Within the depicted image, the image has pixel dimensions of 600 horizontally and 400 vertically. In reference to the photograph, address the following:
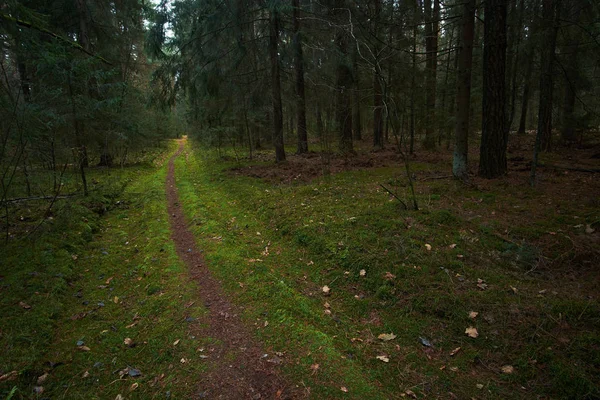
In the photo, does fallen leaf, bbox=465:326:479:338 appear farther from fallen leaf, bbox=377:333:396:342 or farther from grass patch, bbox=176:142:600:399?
fallen leaf, bbox=377:333:396:342

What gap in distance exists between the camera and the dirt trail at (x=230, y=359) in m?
2.96

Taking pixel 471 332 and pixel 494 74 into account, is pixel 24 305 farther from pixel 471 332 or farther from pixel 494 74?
pixel 494 74

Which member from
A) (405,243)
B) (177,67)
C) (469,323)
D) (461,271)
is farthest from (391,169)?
(177,67)

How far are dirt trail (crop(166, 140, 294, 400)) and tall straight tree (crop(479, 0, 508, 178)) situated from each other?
7226 millimetres

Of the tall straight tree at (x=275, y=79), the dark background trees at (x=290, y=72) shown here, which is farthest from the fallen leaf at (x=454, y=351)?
the tall straight tree at (x=275, y=79)

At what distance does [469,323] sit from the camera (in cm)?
352

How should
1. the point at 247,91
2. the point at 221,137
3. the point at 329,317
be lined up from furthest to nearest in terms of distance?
the point at 221,137, the point at 247,91, the point at 329,317

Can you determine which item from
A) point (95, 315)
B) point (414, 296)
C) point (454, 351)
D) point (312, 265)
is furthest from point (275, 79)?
point (454, 351)

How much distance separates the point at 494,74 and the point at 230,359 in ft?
26.6

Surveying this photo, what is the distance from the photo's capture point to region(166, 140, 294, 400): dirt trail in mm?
2961

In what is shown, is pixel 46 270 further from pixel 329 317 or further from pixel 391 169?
pixel 391 169

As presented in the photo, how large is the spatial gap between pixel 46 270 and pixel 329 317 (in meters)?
4.99

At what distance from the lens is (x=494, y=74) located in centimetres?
696

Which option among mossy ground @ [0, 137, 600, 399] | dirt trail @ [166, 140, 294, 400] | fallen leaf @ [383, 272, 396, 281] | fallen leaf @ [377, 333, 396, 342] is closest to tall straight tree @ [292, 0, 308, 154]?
mossy ground @ [0, 137, 600, 399]
